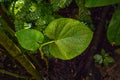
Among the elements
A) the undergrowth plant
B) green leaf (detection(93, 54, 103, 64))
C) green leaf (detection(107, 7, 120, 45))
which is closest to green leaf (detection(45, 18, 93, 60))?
the undergrowth plant

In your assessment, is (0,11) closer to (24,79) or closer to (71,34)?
(71,34)

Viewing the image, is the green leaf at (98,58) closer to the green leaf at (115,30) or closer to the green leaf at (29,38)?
the green leaf at (115,30)

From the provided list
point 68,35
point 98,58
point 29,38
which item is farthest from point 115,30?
point 29,38

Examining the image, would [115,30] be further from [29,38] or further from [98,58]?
[29,38]

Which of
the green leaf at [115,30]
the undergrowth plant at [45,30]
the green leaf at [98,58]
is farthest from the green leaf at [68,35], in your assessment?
the green leaf at [98,58]

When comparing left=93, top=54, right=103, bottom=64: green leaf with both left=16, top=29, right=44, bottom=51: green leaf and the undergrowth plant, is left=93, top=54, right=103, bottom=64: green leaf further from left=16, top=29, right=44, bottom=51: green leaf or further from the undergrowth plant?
left=16, top=29, right=44, bottom=51: green leaf

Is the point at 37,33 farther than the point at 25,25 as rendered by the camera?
No

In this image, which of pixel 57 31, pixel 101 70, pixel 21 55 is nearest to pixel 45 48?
pixel 21 55
